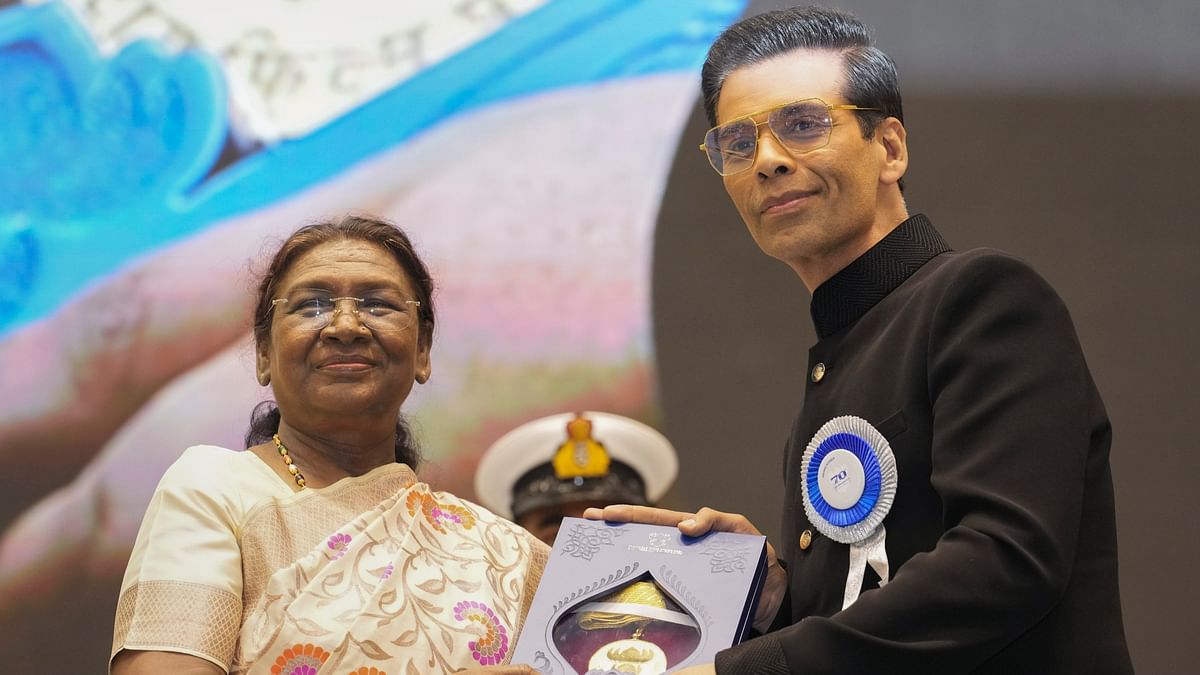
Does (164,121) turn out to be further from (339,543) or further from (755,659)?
(755,659)

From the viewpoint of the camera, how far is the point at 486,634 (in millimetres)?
2129

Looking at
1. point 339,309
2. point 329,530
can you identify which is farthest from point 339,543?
point 339,309

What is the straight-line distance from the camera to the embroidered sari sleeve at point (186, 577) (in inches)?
77.2

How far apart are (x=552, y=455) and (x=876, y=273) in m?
2.32

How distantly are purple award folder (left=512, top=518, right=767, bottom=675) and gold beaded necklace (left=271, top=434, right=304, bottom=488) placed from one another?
48 cm

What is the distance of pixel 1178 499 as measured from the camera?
4344mm

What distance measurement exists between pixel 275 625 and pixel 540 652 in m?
0.41

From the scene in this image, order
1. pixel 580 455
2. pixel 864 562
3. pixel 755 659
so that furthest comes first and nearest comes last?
pixel 580 455
pixel 864 562
pixel 755 659

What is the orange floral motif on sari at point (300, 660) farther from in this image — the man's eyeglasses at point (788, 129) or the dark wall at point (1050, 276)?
the dark wall at point (1050, 276)

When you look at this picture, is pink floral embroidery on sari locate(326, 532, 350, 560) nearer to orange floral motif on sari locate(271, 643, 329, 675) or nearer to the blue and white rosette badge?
orange floral motif on sari locate(271, 643, 329, 675)

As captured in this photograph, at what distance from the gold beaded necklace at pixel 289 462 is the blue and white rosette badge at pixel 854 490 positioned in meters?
0.86

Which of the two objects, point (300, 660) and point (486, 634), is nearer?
point (300, 660)

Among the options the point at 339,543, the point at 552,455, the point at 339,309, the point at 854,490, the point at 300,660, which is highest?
the point at 339,309

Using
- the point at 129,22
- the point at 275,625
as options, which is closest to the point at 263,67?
the point at 129,22
